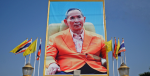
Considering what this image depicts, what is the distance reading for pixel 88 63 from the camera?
17.8m

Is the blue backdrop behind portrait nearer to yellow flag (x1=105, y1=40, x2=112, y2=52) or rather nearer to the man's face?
the man's face

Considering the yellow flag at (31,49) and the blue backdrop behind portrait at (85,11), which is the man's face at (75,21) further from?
the yellow flag at (31,49)

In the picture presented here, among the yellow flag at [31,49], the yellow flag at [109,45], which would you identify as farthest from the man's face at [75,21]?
the yellow flag at [31,49]

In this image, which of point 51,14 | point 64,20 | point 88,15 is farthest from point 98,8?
point 51,14

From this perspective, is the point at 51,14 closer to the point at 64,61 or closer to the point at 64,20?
the point at 64,20

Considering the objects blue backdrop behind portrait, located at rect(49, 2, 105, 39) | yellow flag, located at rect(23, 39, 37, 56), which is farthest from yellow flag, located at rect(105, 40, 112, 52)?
yellow flag, located at rect(23, 39, 37, 56)

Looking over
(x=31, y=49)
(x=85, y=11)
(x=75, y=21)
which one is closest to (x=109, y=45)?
(x=75, y=21)

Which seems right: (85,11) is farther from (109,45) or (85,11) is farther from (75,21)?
(109,45)

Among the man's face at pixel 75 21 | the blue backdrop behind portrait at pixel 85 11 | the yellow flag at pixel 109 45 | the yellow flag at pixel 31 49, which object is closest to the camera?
the yellow flag at pixel 31 49

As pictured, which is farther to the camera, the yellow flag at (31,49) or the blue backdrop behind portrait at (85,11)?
the blue backdrop behind portrait at (85,11)

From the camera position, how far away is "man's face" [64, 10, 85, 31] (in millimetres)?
19438

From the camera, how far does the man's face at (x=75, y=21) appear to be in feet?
63.8

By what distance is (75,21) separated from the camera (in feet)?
64.1

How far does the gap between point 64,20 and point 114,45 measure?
20.8 ft
